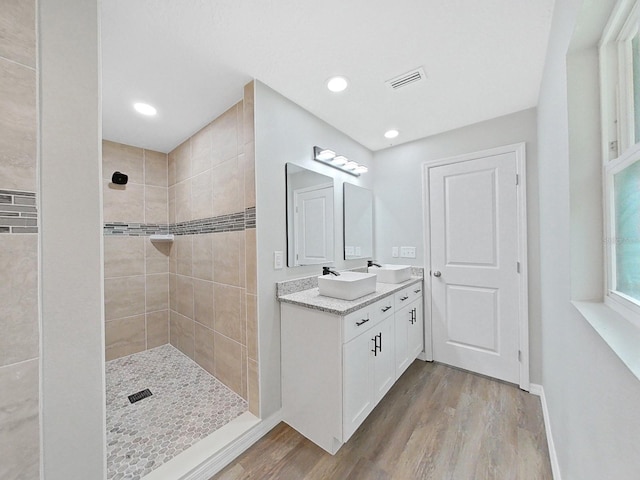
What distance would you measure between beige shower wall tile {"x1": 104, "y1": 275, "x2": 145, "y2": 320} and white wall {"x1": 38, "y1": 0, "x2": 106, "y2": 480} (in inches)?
82.4

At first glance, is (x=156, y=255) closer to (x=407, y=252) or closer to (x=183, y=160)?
(x=183, y=160)

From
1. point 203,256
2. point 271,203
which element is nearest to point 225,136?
point 271,203

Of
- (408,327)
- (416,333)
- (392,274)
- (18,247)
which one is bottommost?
(416,333)

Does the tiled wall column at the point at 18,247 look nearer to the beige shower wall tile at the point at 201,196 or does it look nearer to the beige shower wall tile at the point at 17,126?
the beige shower wall tile at the point at 17,126

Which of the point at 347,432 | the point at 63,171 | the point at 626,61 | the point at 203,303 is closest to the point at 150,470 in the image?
the point at 347,432

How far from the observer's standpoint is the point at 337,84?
1.77 metres

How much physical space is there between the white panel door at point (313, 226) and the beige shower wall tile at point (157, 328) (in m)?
2.09

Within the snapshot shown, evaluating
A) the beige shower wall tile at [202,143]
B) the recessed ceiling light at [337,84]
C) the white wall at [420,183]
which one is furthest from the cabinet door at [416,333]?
the beige shower wall tile at [202,143]

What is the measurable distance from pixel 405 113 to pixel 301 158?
3.32 feet

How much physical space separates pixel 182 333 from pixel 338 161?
99.3 inches

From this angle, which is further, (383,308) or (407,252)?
(407,252)

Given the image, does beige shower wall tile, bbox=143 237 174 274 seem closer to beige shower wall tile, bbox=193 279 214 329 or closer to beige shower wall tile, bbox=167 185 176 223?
beige shower wall tile, bbox=167 185 176 223

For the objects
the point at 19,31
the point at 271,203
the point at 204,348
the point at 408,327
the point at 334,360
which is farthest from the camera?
the point at 204,348

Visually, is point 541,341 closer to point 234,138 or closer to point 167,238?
point 234,138
